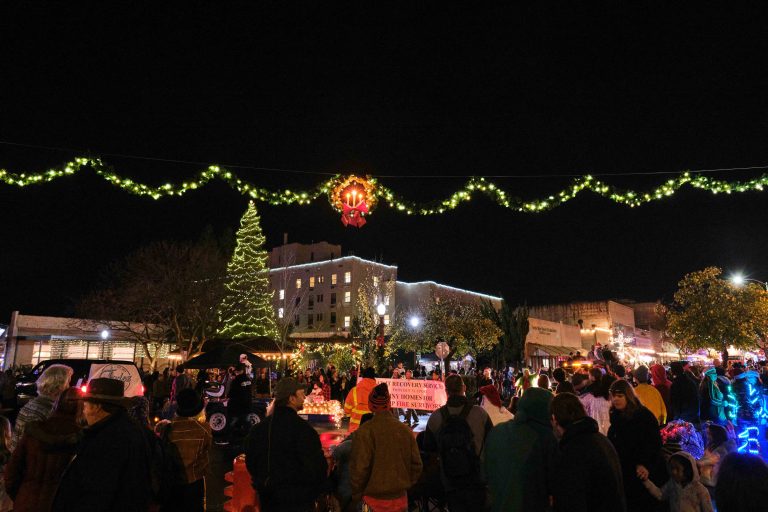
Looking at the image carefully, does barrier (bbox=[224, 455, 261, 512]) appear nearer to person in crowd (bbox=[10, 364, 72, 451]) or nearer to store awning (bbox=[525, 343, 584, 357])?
person in crowd (bbox=[10, 364, 72, 451])

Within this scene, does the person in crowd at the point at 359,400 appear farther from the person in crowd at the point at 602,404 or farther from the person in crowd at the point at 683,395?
the person in crowd at the point at 683,395

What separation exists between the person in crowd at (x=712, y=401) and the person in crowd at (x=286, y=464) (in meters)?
10.2

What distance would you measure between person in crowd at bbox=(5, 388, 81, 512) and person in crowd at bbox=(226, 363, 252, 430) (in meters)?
7.44

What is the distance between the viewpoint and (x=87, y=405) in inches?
139

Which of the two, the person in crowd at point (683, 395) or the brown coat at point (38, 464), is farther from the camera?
the person in crowd at point (683, 395)

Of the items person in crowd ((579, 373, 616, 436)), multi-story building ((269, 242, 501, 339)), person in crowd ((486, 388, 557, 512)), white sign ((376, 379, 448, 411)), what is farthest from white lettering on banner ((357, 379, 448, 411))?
multi-story building ((269, 242, 501, 339))

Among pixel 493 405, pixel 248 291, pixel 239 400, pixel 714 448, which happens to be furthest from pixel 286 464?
pixel 248 291

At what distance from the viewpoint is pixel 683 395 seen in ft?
33.3

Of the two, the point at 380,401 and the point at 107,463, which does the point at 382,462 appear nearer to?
the point at 380,401

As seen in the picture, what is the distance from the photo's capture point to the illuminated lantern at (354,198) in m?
12.8

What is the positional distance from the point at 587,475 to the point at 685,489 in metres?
1.46

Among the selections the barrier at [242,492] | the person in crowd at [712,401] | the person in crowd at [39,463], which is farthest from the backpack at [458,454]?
the person in crowd at [712,401]

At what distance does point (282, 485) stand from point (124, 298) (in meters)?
32.9

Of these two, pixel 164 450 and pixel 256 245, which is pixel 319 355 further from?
pixel 164 450
